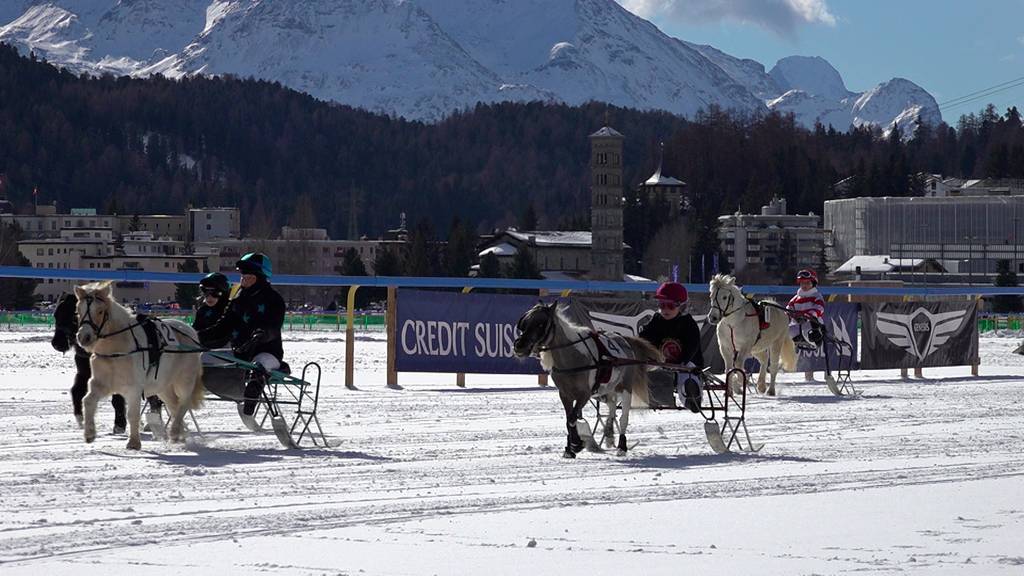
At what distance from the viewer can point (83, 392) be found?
580 inches

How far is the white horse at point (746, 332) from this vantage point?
20.3 m

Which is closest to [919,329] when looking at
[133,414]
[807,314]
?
[807,314]

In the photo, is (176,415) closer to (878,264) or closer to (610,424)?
(610,424)

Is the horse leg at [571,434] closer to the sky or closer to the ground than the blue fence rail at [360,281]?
closer to the ground

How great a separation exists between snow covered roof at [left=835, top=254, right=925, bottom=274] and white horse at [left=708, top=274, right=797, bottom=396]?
127122mm

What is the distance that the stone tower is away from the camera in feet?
574

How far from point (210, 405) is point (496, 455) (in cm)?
572

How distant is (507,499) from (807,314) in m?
13.5

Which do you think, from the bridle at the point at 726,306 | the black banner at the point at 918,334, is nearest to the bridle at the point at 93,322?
the bridle at the point at 726,306

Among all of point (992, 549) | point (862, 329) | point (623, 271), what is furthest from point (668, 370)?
point (623, 271)

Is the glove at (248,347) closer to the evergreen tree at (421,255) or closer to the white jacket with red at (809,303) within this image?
the white jacket with red at (809,303)

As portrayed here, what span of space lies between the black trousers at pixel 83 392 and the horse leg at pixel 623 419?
422cm

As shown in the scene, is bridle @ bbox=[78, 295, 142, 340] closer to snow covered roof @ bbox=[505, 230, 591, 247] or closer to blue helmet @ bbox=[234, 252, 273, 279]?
blue helmet @ bbox=[234, 252, 273, 279]

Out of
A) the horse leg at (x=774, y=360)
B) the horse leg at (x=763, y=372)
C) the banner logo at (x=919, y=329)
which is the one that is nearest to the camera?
the horse leg at (x=774, y=360)
